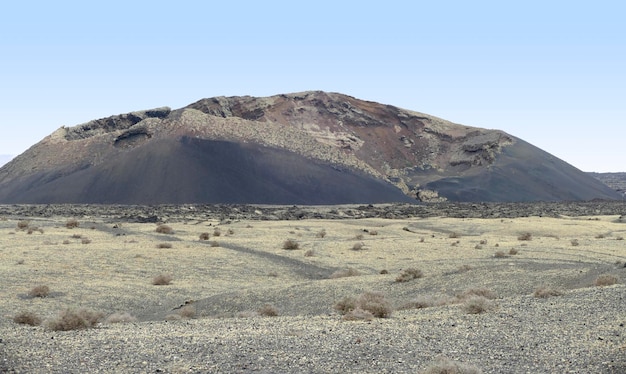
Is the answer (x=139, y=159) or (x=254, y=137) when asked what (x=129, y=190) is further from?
(x=254, y=137)

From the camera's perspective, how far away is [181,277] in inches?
1155

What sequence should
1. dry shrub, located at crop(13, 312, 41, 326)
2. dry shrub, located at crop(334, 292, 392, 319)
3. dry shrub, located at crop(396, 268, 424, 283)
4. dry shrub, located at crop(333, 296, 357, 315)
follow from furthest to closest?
1. dry shrub, located at crop(396, 268, 424, 283)
2. dry shrub, located at crop(333, 296, 357, 315)
3. dry shrub, located at crop(13, 312, 41, 326)
4. dry shrub, located at crop(334, 292, 392, 319)

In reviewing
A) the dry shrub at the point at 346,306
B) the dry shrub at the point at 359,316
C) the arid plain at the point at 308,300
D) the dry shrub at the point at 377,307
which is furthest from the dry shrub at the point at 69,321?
the dry shrub at the point at 377,307

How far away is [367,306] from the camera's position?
15273mm

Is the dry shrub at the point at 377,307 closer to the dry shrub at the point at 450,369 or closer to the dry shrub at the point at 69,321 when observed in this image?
the dry shrub at the point at 450,369

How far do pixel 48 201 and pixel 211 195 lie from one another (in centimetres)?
2398

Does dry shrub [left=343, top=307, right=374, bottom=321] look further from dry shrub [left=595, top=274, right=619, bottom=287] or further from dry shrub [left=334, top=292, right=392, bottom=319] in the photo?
dry shrub [left=595, top=274, right=619, bottom=287]

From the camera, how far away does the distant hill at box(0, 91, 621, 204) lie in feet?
320

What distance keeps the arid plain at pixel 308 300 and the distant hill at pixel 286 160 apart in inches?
1820

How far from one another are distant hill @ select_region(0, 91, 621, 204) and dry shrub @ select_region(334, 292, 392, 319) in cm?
7813

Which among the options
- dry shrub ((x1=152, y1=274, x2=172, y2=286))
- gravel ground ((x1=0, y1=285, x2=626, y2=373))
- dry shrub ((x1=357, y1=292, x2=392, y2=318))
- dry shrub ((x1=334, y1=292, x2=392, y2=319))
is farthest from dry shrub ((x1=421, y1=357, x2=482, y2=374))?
dry shrub ((x1=152, y1=274, x2=172, y2=286))

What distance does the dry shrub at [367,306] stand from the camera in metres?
15.1

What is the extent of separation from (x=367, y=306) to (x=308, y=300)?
6.53m

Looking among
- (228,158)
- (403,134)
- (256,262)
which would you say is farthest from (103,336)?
(403,134)
